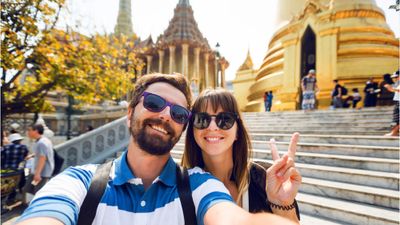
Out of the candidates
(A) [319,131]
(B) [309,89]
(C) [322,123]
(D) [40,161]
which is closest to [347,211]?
(A) [319,131]

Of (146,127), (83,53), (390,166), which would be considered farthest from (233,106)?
(83,53)

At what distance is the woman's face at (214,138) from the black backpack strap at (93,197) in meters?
0.75

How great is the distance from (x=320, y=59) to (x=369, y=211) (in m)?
11.0

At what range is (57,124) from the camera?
1806 cm

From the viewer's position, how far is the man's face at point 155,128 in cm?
162

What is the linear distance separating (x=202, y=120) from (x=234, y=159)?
1.50 feet

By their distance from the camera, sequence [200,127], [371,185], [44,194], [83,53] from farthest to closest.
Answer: [83,53], [371,185], [200,127], [44,194]

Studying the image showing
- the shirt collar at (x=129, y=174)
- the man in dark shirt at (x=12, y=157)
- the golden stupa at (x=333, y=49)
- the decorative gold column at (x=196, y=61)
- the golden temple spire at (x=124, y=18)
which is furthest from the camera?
the golden temple spire at (x=124, y=18)

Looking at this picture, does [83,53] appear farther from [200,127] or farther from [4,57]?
[200,127]

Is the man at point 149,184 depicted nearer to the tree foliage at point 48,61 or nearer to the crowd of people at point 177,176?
the crowd of people at point 177,176

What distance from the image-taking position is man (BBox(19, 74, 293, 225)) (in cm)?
123

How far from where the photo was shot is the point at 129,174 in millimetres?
1533

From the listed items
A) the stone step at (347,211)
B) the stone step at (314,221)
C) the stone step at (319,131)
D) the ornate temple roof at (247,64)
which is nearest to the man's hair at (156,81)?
the stone step at (314,221)

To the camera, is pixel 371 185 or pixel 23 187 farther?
pixel 23 187
